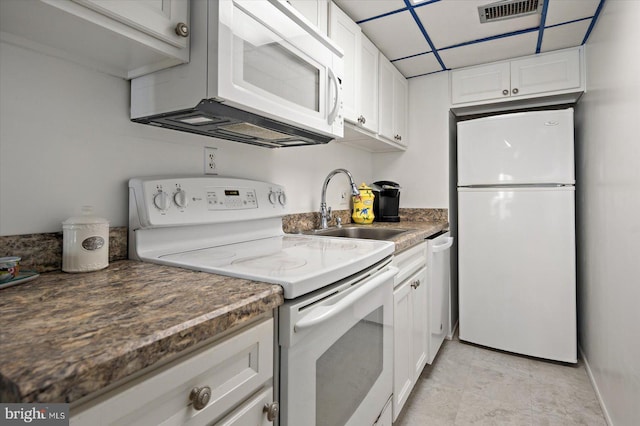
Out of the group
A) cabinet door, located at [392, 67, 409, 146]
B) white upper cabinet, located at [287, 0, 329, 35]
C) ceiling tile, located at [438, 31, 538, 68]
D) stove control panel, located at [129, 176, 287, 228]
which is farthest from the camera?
cabinet door, located at [392, 67, 409, 146]

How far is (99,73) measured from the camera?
40.4 inches

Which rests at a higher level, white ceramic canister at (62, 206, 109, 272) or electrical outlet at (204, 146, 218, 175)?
electrical outlet at (204, 146, 218, 175)

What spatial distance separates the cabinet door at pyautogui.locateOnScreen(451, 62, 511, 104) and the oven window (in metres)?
2.16

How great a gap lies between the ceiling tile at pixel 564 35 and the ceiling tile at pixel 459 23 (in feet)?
0.56

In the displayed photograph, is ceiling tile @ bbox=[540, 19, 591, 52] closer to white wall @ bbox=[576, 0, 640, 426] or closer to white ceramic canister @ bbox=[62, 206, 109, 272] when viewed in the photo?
white wall @ bbox=[576, 0, 640, 426]

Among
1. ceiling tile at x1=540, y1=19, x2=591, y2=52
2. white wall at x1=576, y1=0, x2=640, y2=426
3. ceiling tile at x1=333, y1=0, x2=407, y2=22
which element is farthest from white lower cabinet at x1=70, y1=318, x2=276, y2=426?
ceiling tile at x1=540, y1=19, x2=591, y2=52

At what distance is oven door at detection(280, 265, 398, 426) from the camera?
Answer: 2.48ft

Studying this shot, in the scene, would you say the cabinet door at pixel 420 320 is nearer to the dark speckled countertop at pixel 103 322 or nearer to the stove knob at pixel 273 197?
the stove knob at pixel 273 197

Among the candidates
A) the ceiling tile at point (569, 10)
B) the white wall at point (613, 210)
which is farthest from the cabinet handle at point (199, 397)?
the ceiling tile at point (569, 10)

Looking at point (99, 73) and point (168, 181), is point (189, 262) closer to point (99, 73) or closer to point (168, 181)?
point (168, 181)

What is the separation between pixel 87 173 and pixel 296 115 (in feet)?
2.28

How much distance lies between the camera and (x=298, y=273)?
0.83 m

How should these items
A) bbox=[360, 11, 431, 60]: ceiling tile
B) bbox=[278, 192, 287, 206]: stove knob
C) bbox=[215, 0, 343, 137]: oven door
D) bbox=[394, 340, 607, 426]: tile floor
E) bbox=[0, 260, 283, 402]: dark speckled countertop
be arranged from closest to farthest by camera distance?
bbox=[0, 260, 283, 402]: dark speckled countertop → bbox=[215, 0, 343, 137]: oven door → bbox=[278, 192, 287, 206]: stove knob → bbox=[394, 340, 607, 426]: tile floor → bbox=[360, 11, 431, 60]: ceiling tile

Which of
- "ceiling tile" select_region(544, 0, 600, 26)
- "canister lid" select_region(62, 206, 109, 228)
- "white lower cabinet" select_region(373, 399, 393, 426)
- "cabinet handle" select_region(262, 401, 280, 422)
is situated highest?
"ceiling tile" select_region(544, 0, 600, 26)
